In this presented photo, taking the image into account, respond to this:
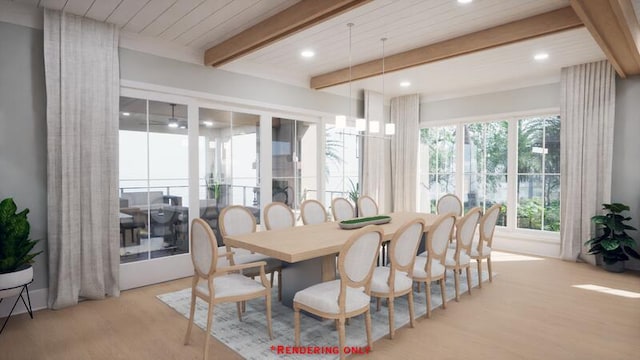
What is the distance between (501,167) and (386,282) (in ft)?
13.9

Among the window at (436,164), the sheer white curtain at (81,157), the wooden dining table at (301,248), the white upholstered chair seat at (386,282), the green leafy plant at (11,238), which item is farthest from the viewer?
the window at (436,164)

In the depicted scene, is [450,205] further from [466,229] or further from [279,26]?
[279,26]

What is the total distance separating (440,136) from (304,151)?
8.89 feet

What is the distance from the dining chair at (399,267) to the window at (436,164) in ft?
13.4

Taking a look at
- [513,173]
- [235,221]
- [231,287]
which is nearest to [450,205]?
[513,173]

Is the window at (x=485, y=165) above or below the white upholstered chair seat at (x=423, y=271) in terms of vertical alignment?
above

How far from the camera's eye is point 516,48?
4.20m

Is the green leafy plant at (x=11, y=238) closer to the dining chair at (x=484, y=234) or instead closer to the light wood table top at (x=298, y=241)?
the light wood table top at (x=298, y=241)

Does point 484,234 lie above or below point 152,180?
below

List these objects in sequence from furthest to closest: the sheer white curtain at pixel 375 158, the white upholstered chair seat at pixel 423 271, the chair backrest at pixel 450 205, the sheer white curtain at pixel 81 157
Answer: the sheer white curtain at pixel 375 158 < the chair backrest at pixel 450 205 < the sheer white curtain at pixel 81 157 < the white upholstered chair seat at pixel 423 271

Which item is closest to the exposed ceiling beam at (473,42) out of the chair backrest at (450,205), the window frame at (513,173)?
the chair backrest at (450,205)

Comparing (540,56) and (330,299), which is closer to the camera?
(330,299)

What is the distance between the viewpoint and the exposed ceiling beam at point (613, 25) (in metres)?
2.64

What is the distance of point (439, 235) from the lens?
3115 millimetres
